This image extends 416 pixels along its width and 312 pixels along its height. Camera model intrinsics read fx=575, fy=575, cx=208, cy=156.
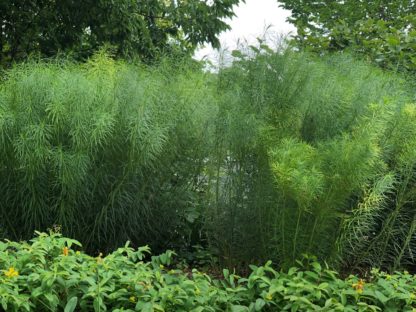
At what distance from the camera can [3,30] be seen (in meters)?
8.09

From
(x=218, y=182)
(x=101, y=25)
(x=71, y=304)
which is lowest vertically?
(x=71, y=304)

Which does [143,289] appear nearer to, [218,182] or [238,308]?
[238,308]

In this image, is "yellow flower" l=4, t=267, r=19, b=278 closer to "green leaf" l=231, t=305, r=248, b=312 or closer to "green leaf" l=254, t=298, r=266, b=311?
"green leaf" l=231, t=305, r=248, b=312

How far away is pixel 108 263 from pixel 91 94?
4.80 ft

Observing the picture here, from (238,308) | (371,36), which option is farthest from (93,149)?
(371,36)

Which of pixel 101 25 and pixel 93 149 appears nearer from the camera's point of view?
pixel 93 149

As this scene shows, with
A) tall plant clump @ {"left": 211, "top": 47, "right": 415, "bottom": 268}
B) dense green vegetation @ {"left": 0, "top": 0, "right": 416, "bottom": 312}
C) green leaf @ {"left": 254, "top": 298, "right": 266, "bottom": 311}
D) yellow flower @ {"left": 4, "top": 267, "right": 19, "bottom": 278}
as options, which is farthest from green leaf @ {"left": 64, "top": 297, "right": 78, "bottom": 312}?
tall plant clump @ {"left": 211, "top": 47, "right": 415, "bottom": 268}

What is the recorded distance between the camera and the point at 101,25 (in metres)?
7.75

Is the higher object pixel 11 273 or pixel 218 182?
pixel 218 182

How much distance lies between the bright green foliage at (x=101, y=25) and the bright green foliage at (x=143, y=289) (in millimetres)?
4845

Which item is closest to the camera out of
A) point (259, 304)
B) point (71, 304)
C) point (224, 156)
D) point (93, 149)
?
point (71, 304)

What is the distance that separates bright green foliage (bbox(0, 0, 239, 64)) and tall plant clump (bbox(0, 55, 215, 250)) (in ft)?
10.6

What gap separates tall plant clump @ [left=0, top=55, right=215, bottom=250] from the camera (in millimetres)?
3988

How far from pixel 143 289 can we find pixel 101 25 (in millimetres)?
5451
